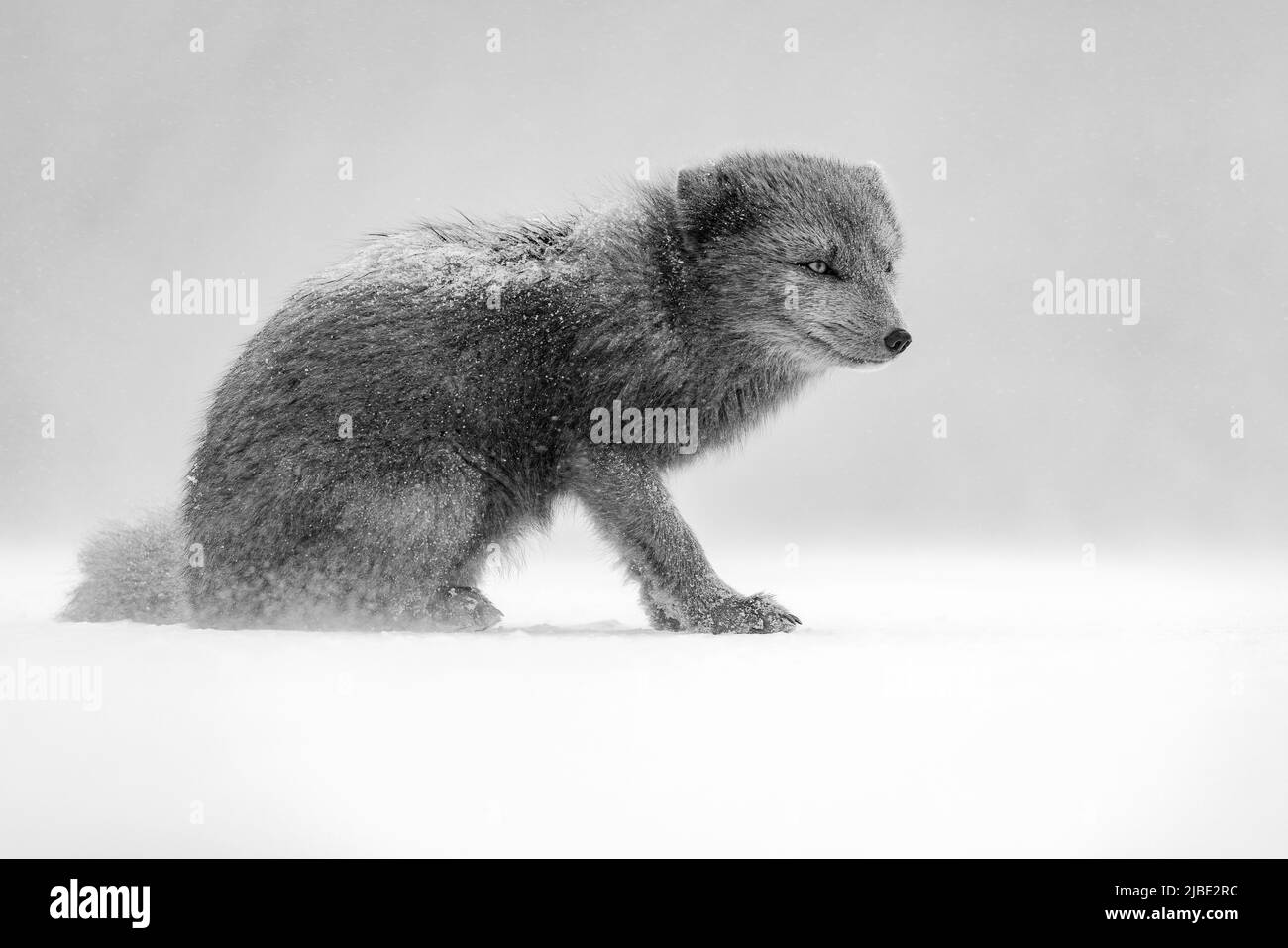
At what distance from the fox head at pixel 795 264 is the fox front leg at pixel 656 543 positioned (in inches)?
29.3

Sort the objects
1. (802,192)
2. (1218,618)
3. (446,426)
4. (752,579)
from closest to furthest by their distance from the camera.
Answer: (446,426)
(802,192)
(1218,618)
(752,579)

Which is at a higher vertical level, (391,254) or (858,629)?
(391,254)

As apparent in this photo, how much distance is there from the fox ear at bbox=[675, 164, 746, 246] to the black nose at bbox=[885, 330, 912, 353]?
2.49 feet

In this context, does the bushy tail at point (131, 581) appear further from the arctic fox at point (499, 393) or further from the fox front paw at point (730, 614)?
the fox front paw at point (730, 614)

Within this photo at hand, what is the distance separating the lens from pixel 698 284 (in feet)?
16.7

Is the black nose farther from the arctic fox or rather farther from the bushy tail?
the bushy tail

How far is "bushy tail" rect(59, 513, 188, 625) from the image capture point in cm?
511

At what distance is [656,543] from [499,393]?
2.70ft

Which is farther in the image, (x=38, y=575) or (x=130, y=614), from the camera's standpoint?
(x=38, y=575)

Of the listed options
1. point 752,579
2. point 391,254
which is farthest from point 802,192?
point 752,579

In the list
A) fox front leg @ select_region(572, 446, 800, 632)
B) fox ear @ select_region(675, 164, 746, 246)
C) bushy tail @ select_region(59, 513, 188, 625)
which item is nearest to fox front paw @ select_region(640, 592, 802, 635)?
fox front leg @ select_region(572, 446, 800, 632)

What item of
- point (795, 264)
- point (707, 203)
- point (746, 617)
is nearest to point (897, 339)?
point (795, 264)

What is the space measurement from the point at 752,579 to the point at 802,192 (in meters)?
3.12

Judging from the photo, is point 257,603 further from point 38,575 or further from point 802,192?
point 38,575
